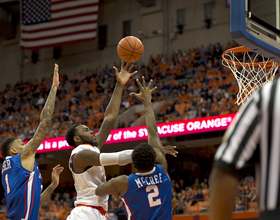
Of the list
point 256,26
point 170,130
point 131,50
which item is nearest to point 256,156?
point 256,26

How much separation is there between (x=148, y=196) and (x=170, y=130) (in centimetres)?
975

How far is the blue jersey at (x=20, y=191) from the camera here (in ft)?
12.8

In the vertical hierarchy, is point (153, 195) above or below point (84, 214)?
above

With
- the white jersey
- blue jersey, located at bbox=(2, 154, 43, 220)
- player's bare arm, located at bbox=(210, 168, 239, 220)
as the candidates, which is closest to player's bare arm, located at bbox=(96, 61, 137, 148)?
the white jersey

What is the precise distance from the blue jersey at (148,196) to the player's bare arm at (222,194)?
5.66ft

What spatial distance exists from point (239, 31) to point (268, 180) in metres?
3.38

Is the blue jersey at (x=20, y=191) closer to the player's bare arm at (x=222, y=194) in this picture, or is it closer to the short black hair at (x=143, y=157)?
the short black hair at (x=143, y=157)

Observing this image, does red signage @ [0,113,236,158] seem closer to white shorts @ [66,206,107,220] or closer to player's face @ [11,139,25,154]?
player's face @ [11,139,25,154]

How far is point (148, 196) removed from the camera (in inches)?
117

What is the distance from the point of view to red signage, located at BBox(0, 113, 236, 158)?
11680mm

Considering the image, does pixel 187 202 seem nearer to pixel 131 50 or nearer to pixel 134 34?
pixel 131 50

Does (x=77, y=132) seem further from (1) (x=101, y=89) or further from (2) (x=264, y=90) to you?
(1) (x=101, y=89)

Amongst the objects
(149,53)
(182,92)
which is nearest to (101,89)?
(149,53)

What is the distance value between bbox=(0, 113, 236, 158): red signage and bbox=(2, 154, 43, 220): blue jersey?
27.2 feet
